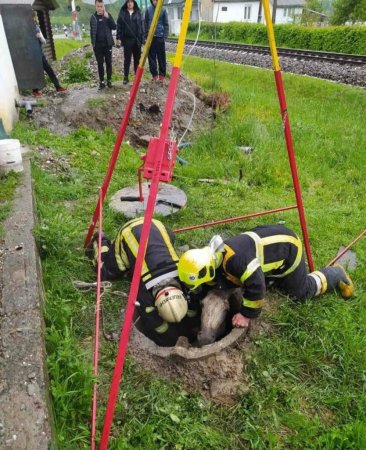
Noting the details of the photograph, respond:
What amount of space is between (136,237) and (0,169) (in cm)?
254

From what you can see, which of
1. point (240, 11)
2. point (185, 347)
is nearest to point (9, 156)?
point (185, 347)

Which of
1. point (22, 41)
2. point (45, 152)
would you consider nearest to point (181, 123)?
point (45, 152)

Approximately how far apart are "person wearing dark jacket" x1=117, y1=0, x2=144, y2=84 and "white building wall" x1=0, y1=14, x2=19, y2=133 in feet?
8.23

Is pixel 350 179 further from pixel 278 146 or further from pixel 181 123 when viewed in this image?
pixel 181 123

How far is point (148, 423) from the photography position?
2629 mm

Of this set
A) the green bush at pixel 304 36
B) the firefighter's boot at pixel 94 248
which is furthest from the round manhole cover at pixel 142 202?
the green bush at pixel 304 36

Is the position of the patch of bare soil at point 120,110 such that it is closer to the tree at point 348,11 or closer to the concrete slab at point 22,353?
the concrete slab at point 22,353

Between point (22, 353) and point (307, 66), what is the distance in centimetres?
1626

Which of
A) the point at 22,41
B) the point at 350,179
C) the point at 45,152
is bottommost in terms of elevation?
the point at 350,179

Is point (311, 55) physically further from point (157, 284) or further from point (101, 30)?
point (157, 284)

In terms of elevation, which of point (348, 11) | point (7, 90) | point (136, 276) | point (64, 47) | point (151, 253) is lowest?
point (64, 47)

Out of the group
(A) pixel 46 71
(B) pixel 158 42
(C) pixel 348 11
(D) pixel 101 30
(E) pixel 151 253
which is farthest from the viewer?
(C) pixel 348 11

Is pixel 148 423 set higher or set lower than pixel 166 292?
lower

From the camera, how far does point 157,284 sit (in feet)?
10.5
